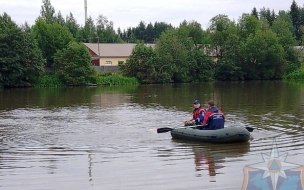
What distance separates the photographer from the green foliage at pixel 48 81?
60531 millimetres

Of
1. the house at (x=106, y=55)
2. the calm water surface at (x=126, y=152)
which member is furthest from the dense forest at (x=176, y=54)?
the calm water surface at (x=126, y=152)

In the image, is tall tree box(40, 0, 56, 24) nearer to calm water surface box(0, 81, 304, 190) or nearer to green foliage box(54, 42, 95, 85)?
green foliage box(54, 42, 95, 85)

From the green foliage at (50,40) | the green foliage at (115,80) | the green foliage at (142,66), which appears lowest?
the green foliage at (115,80)

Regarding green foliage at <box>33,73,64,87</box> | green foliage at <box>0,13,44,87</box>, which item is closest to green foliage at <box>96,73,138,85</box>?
green foliage at <box>33,73,64,87</box>

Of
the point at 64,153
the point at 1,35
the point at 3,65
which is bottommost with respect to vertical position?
the point at 64,153

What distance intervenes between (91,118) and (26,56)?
37475 millimetres

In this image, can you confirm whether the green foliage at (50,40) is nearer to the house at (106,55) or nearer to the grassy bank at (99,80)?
the grassy bank at (99,80)

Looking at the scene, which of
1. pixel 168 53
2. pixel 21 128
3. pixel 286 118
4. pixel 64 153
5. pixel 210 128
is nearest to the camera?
pixel 64 153

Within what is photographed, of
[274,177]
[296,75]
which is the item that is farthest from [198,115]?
[296,75]

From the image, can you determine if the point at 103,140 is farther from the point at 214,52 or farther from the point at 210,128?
the point at 214,52

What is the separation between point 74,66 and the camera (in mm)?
60812

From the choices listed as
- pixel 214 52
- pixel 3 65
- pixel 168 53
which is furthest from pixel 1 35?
pixel 214 52

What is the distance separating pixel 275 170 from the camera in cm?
798

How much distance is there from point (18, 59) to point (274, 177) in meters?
53.2
